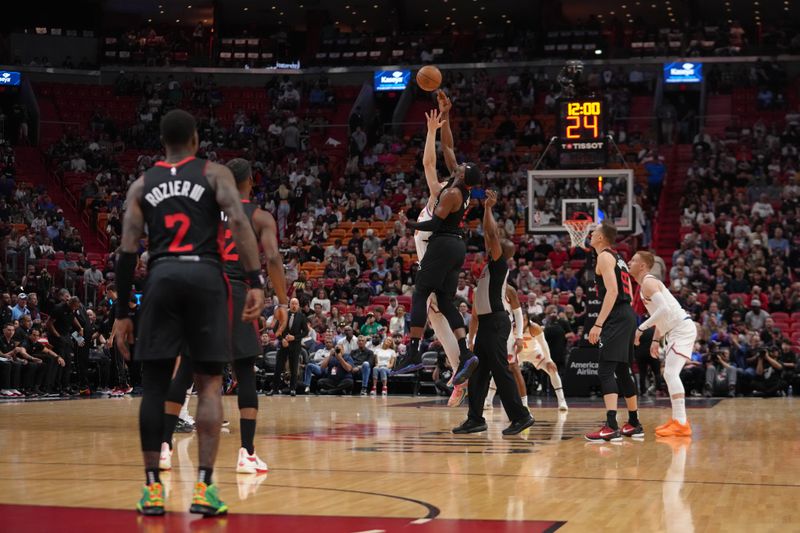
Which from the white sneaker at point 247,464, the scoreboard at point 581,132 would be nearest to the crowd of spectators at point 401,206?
the scoreboard at point 581,132

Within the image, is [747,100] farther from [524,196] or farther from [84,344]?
[84,344]

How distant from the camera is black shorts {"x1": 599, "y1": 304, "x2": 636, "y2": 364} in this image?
10.9m

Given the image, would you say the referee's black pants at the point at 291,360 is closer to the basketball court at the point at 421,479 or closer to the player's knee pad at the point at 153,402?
the basketball court at the point at 421,479

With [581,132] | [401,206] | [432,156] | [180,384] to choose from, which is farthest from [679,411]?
[401,206]

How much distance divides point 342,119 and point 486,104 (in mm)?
5341

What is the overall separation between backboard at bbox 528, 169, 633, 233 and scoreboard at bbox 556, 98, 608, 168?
34 cm

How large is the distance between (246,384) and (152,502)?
2.11 metres

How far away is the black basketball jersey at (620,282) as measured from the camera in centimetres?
1085

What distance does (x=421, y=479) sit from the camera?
290 inches

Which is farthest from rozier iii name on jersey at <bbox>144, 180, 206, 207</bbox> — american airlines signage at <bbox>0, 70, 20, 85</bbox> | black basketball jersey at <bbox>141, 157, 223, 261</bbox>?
american airlines signage at <bbox>0, 70, 20, 85</bbox>

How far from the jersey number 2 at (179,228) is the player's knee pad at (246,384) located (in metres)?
2.03

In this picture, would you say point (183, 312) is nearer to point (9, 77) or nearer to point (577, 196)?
point (577, 196)

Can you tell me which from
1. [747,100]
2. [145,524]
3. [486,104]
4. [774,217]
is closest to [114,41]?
[486,104]

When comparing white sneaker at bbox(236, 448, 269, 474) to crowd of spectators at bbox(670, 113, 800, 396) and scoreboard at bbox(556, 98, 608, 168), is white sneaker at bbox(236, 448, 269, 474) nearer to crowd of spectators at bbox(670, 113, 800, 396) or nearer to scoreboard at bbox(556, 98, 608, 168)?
crowd of spectators at bbox(670, 113, 800, 396)
